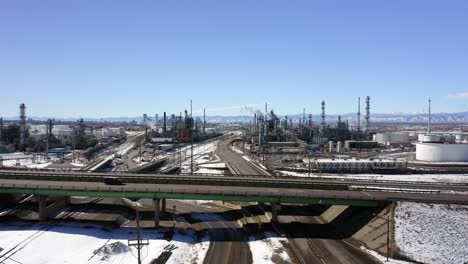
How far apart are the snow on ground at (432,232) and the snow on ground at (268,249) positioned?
1221 centimetres

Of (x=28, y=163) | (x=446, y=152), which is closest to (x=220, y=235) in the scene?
(x=28, y=163)

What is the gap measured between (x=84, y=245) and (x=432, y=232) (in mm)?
38126

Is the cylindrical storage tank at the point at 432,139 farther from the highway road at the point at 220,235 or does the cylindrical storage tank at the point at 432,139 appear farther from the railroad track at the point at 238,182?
the highway road at the point at 220,235

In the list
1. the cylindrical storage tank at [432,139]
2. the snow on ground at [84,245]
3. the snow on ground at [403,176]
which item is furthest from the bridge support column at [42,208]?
the cylindrical storage tank at [432,139]

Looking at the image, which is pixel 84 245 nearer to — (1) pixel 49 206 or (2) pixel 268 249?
(1) pixel 49 206

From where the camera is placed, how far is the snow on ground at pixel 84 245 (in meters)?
38.9

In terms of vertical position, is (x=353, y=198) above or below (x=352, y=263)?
above

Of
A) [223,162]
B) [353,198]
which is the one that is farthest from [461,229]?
[223,162]

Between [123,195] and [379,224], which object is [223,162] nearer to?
[123,195]

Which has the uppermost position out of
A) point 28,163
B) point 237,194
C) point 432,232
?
point 237,194

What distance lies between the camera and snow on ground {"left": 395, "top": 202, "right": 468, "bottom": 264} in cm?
3759

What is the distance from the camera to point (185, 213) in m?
56.6

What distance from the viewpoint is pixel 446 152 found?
10462 centimetres

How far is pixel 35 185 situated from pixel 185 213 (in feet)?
68.0
